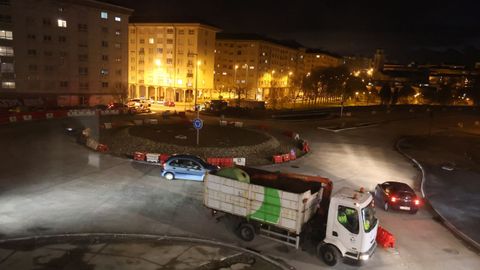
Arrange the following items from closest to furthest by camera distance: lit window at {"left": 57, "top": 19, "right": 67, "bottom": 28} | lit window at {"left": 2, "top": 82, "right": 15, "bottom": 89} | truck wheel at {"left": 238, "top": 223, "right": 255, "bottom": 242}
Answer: truck wheel at {"left": 238, "top": 223, "right": 255, "bottom": 242} < lit window at {"left": 2, "top": 82, "right": 15, "bottom": 89} < lit window at {"left": 57, "top": 19, "right": 67, "bottom": 28}

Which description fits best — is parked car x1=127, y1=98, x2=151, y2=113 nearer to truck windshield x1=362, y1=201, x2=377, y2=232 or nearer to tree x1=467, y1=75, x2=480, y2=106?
truck windshield x1=362, y1=201, x2=377, y2=232

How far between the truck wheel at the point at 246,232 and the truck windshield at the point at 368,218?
14.9 ft

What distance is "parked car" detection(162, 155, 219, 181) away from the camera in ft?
83.8

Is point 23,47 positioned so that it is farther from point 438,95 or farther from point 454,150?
point 438,95

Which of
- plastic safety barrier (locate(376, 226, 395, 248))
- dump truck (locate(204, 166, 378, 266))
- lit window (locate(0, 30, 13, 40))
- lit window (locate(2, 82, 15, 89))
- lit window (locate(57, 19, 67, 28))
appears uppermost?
lit window (locate(57, 19, 67, 28))

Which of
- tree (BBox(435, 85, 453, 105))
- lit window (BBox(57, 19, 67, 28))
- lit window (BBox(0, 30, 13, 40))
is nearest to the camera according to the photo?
lit window (BBox(0, 30, 13, 40))

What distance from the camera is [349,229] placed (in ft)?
48.0

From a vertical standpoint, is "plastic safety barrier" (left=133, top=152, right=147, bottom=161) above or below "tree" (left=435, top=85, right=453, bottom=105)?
below

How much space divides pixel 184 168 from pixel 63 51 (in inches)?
2265

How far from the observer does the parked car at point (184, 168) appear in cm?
2553

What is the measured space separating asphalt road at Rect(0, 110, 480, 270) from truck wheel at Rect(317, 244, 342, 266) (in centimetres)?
30

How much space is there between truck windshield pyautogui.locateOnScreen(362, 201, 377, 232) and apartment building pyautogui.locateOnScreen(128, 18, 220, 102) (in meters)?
83.8

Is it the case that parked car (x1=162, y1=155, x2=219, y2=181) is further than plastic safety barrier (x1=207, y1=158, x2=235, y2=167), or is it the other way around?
plastic safety barrier (x1=207, y1=158, x2=235, y2=167)

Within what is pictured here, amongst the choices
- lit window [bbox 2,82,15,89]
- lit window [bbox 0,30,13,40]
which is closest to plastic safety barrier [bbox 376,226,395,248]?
lit window [bbox 2,82,15,89]
